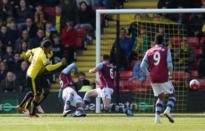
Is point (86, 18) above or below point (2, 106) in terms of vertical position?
above

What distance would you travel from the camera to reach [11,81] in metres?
30.9

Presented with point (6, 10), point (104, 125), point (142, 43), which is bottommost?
point (104, 125)

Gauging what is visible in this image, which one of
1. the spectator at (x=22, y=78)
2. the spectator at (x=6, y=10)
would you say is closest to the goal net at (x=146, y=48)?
the spectator at (x=22, y=78)

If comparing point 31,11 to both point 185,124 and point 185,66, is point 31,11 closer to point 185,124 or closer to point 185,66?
point 185,66

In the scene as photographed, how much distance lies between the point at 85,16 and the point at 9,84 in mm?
4040

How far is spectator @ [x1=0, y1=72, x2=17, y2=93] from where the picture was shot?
30.8 metres

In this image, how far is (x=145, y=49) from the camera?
29828mm

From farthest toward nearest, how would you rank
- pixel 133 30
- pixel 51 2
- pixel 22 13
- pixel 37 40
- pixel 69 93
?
pixel 51 2 → pixel 22 13 → pixel 37 40 → pixel 133 30 → pixel 69 93

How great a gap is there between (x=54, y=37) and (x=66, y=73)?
17.4 feet

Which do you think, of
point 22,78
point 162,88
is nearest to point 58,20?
point 22,78

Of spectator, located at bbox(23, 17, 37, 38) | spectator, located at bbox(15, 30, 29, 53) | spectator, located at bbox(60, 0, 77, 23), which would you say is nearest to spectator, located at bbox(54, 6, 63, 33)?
spectator, located at bbox(60, 0, 77, 23)

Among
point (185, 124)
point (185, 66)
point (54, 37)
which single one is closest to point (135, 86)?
point (185, 66)

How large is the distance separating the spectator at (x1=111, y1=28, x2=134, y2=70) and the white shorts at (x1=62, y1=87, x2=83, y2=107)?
10.8 ft

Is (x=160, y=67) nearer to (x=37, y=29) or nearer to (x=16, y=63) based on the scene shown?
(x=16, y=63)
